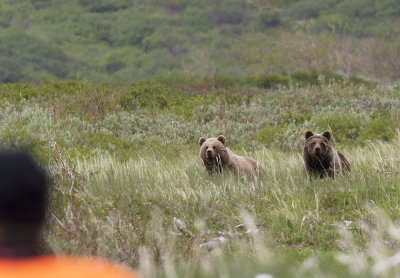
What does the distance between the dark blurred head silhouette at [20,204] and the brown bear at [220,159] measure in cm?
709

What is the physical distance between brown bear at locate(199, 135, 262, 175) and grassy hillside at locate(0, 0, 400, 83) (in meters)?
33.6

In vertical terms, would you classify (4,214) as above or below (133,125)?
above

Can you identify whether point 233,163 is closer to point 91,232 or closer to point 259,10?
point 91,232

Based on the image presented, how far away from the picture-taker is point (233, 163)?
888 centimetres

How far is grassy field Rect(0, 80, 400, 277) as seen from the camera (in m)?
3.61

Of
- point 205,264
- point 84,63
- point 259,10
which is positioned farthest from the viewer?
point 259,10

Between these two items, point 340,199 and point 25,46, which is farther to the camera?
point 25,46

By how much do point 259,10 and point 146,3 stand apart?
14.0 meters

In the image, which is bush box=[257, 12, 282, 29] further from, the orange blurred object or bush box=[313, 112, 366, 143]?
the orange blurred object

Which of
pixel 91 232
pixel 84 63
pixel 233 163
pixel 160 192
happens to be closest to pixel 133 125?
pixel 233 163

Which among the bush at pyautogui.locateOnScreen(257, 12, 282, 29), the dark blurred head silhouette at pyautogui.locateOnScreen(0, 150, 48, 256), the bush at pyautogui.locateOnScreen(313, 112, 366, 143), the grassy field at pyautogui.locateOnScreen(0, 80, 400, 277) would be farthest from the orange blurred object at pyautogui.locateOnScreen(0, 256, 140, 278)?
the bush at pyautogui.locateOnScreen(257, 12, 282, 29)

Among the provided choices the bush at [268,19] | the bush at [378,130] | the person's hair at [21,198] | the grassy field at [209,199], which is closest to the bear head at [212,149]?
the grassy field at [209,199]

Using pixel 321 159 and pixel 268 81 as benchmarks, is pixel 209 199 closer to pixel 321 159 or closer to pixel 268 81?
pixel 321 159

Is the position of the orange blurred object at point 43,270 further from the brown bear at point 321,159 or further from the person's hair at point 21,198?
the brown bear at point 321,159
